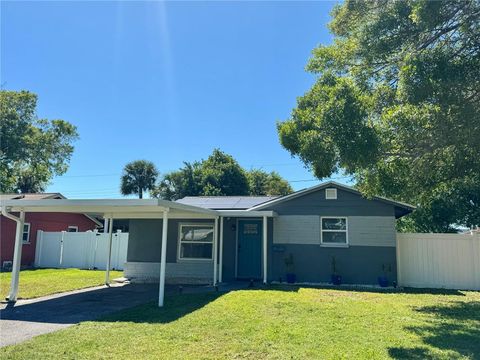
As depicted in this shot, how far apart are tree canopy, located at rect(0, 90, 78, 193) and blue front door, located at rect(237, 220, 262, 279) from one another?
17709 mm

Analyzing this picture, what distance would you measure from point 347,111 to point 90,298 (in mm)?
7884

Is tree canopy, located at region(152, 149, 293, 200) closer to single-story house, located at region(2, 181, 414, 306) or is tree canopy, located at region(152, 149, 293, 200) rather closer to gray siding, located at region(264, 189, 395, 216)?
single-story house, located at region(2, 181, 414, 306)

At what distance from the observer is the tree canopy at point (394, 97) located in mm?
6383

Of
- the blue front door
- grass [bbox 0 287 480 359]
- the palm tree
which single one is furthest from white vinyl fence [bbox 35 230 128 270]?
the palm tree

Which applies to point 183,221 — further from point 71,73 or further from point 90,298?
point 71,73

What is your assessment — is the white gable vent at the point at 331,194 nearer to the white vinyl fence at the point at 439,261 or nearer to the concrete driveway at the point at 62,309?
the white vinyl fence at the point at 439,261

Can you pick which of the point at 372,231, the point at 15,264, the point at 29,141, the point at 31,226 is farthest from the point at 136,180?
the point at 372,231

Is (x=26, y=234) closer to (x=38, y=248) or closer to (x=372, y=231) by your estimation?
(x=38, y=248)

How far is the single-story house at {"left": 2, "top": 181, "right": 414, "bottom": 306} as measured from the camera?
516 inches

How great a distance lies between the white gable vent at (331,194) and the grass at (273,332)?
480cm

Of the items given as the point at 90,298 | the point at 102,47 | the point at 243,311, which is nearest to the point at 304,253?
the point at 243,311

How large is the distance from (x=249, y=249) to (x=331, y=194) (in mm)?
3516

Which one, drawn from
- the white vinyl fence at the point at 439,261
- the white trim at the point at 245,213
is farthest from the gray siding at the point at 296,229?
the white vinyl fence at the point at 439,261

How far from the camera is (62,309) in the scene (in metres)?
8.52
